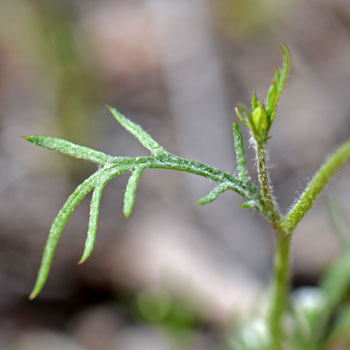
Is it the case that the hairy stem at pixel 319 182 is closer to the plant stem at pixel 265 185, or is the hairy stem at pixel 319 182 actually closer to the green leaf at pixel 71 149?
the plant stem at pixel 265 185

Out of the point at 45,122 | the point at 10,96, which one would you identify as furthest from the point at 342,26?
the point at 10,96

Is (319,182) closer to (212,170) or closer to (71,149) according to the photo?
(212,170)

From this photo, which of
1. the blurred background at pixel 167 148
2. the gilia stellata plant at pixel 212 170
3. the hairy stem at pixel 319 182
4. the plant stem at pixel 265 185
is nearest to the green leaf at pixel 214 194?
the gilia stellata plant at pixel 212 170

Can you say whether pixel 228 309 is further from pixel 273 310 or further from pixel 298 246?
pixel 273 310

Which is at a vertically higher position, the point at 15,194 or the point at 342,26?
the point at 342,26

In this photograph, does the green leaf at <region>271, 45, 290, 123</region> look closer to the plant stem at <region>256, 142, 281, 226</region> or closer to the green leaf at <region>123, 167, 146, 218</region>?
the plant stem at <region>256, 142, 281, 226</region>

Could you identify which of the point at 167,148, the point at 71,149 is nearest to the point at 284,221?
the point at 71,149

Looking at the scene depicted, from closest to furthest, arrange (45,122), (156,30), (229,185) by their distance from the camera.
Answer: (229,185), (45,122), (156,30)
